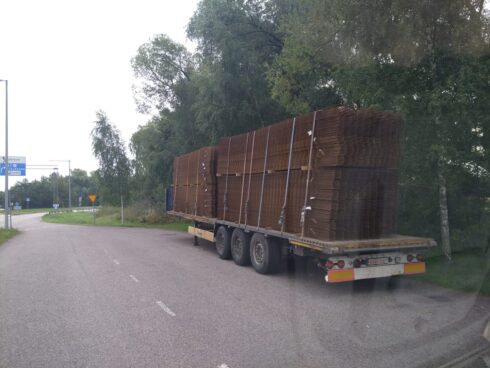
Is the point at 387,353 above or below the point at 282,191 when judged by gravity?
below

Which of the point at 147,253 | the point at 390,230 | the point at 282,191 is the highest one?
the point at 282,191

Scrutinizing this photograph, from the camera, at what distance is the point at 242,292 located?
25.9ft

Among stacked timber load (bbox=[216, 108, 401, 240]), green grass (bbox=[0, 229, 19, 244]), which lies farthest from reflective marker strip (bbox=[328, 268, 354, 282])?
green grass (bbox=[0, 229, 19, 244])

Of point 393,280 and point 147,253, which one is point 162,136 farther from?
point 393,280

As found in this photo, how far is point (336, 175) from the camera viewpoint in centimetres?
767

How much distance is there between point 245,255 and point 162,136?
1871 cm

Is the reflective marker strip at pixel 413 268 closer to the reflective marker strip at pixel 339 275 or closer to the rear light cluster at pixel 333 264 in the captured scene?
the reflective marker strip at pixel 339 275

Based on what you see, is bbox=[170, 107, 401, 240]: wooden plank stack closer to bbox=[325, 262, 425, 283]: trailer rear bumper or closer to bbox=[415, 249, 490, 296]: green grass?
bbox=[325, 262, 425, 283]: trailer rear bumper

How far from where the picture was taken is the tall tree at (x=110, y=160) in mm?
30250

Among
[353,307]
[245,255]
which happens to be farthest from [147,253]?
[353,307]

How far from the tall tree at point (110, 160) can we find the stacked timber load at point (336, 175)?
22.8m

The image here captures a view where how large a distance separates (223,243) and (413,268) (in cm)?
547

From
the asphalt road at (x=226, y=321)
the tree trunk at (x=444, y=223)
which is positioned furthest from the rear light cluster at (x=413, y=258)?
the tree trunk at (x=444, y=223)

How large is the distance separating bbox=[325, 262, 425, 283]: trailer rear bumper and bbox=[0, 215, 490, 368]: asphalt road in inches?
12.8
